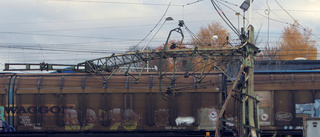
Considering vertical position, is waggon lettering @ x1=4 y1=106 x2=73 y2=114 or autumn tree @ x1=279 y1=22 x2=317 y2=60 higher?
Result: autumn tree @ x1=279 y1=22 x2=317 y2=60

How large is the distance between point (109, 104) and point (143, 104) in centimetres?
168

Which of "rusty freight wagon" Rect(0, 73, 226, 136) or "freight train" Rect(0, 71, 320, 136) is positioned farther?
"rusty freight wagon" Rect(0, 73, 226, 136)

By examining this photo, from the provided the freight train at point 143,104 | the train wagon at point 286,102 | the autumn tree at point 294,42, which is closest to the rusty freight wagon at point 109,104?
the freight train at point 143,104

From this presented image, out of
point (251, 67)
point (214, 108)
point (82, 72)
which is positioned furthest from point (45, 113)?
point (251, 67)

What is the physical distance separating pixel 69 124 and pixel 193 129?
6.08 metres

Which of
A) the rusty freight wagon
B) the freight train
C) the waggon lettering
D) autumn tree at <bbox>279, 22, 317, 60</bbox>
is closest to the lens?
the freight train

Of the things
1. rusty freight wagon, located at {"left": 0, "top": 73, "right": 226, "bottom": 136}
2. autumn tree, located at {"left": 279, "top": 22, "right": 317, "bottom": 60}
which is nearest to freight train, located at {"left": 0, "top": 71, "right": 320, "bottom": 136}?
rusty freight wagon, located at {"left": 0, "top": 73, "right": 226, "bottom": 136}

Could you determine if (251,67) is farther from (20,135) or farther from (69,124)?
(20,135)

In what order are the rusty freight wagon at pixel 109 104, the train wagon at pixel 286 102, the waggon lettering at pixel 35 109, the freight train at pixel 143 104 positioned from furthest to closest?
the waggon lettering at pixel 35 109, the rusty freight wagon at pixel 109 104, the freight train at pixel 143 104, the train wagon at pixel 286 102

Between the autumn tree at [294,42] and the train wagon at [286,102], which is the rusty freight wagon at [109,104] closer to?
the train wagon at [286,102]

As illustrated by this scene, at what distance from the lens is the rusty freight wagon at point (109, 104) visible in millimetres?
13172

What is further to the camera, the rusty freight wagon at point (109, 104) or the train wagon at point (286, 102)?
the rusty freight wagon at point (109, 104)

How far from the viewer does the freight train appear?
13039 mm

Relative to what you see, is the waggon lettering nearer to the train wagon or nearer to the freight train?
the freight train
